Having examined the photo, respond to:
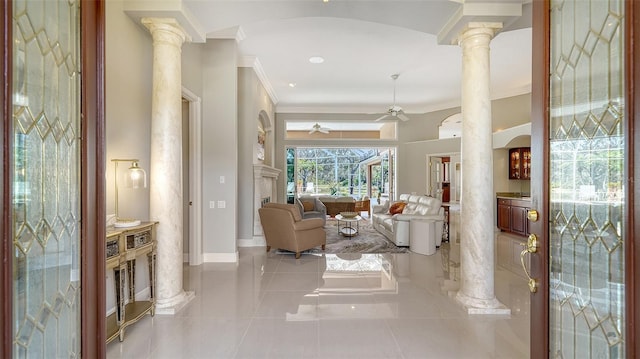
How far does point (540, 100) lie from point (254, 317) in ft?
9.13

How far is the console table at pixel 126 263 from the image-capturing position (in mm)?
2371

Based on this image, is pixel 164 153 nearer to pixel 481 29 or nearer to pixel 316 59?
pixel 481 29

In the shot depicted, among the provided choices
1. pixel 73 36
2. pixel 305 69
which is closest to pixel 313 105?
pixel 305 69

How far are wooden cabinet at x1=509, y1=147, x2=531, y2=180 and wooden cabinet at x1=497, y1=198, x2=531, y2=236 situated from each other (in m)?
0.86

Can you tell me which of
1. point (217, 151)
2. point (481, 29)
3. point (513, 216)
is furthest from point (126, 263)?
point (513, 216)

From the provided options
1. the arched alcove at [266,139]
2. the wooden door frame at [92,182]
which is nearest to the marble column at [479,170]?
the wooden door frame at [92,182]

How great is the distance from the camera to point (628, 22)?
0.89m

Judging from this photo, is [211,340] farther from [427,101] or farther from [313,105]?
[427,101]

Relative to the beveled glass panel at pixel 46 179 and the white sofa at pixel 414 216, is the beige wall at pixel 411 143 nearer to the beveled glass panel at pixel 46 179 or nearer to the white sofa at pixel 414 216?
the white sofa at pixel 414 216

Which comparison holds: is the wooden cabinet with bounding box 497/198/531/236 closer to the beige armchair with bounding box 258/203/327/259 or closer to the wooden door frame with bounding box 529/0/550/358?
the beige armchair with bounding box 258/203/327/259

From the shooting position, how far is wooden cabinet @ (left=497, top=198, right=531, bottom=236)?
672cm

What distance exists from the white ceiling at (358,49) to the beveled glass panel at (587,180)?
95.2 inches

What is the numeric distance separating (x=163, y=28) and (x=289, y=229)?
127 inches

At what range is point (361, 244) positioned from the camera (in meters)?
6.09
